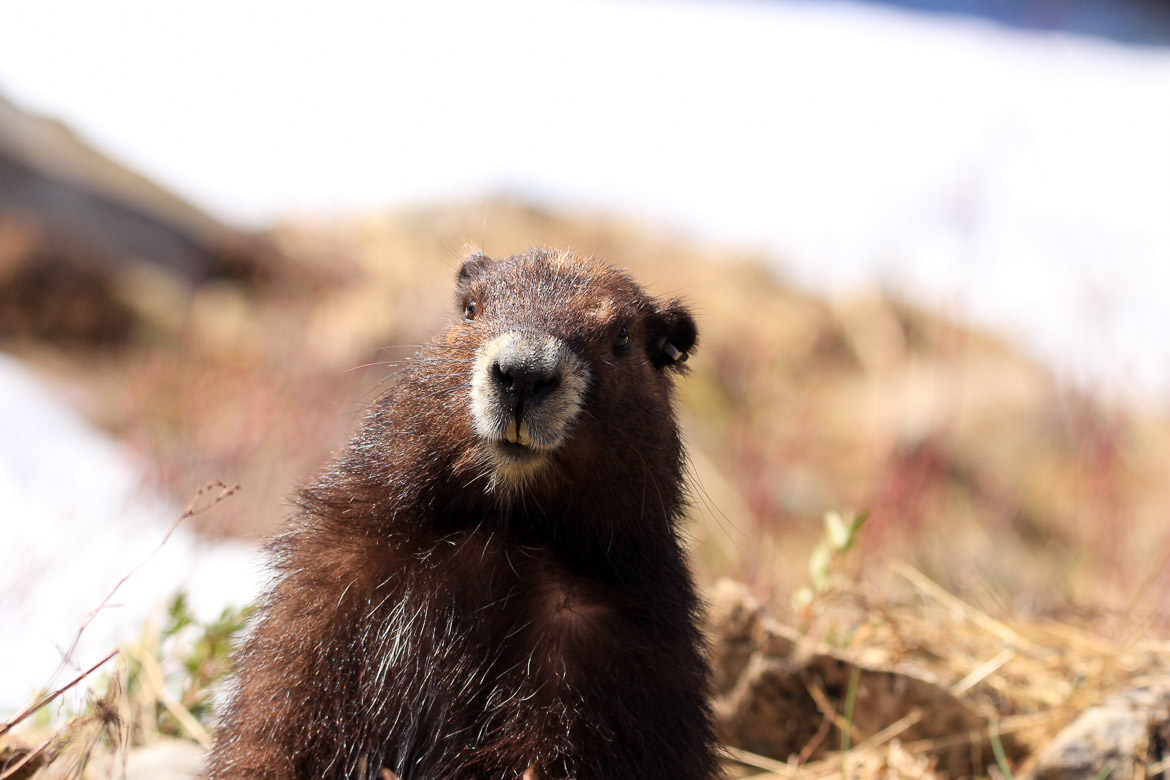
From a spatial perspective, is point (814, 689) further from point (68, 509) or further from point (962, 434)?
point (962, 434)

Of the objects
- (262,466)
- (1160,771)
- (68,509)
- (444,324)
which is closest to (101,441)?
(262,466)

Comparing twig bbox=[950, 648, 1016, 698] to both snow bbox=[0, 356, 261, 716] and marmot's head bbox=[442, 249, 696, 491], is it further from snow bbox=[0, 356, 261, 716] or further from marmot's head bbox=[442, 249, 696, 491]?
snow bbox=[0, 356, 261, 716]

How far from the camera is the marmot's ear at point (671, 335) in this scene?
316 centimetres

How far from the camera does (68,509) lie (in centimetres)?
640

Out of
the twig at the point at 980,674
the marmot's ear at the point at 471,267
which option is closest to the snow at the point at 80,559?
the marmot's ear at the point at 471,267

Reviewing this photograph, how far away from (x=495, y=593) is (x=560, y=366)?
680 mm

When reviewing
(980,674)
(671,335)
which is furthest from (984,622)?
(671,335)

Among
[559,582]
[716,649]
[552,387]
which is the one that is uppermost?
[552,387]

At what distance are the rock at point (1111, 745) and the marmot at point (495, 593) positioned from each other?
168cm

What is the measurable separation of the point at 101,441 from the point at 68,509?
153 inches

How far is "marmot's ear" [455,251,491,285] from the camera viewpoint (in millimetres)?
3344

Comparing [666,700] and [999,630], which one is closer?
[666,700]

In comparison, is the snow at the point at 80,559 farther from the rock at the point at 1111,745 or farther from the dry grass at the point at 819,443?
the rock at the point at 1111,745

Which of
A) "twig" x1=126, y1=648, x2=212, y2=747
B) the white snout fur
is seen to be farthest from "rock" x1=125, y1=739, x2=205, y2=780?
the white snout fur
